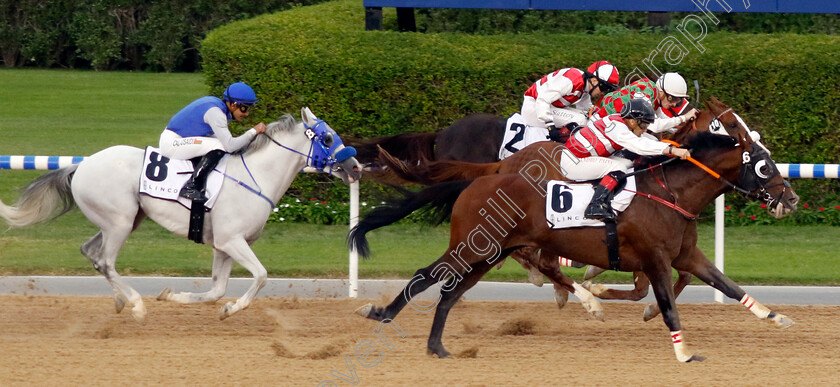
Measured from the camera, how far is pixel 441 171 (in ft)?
24.5

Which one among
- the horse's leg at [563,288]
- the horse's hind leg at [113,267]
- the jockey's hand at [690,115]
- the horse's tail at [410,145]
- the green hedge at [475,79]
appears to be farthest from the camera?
the green hedge at [475,79]

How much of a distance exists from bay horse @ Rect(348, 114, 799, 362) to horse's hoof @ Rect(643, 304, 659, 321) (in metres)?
0.71

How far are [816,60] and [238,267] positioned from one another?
5.84 metres

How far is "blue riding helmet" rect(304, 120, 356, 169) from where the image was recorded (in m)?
7.40

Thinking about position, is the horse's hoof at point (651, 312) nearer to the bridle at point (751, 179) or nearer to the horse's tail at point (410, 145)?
the bridle at point (751, 179)

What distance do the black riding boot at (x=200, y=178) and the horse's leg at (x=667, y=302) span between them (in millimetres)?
2902

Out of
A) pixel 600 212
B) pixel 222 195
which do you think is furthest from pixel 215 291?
pixel 600 212

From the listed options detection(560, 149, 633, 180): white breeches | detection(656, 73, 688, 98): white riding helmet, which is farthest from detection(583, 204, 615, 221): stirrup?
detection(656, 73, 688, 98): white riding helmet

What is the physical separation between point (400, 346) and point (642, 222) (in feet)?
5.43

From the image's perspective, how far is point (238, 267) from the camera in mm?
9758

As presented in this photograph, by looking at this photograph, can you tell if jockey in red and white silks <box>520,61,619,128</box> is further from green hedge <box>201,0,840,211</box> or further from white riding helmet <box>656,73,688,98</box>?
green hedge <box>201,0,840,211</box>

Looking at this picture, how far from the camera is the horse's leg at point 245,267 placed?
705 cm

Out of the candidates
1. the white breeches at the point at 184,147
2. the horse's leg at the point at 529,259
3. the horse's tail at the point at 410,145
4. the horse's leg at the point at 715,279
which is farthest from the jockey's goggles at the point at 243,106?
the horse's leg at the point at 715,279

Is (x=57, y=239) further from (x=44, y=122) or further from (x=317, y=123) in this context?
(x=44, y=122)
